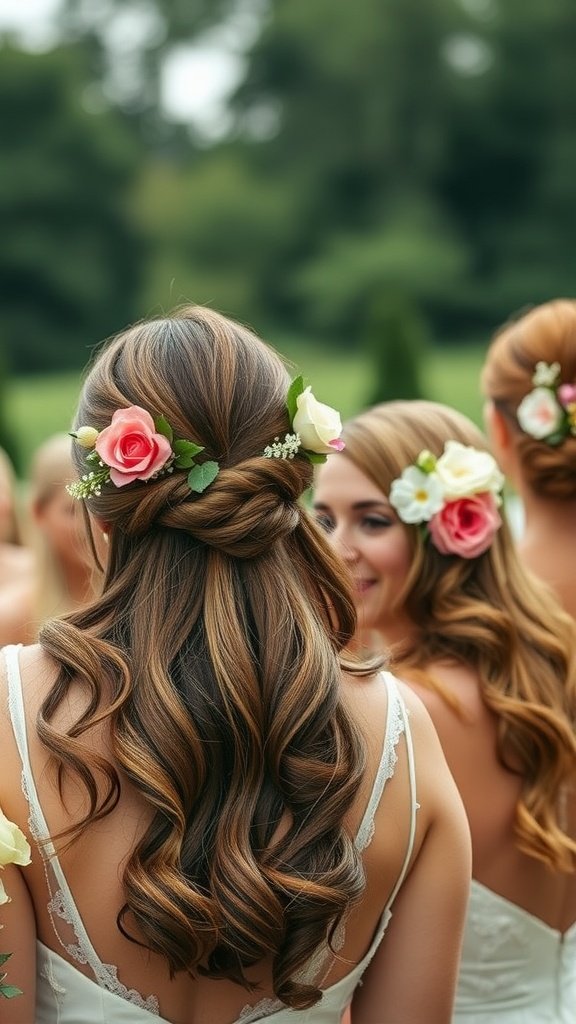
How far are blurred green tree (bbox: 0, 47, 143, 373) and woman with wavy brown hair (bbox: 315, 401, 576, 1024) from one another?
1378 inches

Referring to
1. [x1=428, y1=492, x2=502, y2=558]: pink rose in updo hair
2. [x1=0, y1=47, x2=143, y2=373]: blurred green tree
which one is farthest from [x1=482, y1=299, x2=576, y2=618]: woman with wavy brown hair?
[x1=0, y1=47, x2=143, y2=373]: blurred green tree

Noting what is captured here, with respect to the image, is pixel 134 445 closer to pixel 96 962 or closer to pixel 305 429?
pixel 305 429

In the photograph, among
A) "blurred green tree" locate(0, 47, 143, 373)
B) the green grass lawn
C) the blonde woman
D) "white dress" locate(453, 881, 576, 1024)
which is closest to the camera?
"white dress" locate(453, 881, 576, 1024)

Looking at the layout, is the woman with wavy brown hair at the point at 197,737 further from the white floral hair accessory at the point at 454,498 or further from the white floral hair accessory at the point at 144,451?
the white floral hair accessory at the point at 454,498

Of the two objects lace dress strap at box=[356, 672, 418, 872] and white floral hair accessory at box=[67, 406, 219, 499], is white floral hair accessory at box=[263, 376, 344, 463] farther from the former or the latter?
lace dress strap at box=[356, 672, 418, 872]

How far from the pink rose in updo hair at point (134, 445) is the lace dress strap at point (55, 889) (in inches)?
14.3

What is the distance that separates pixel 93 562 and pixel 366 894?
30.7 inches

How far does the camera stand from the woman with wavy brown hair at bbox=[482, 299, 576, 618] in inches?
157

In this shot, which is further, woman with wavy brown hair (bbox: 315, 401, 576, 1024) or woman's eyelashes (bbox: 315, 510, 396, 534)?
woman's eyelashes (bbox: 315, 510, 396, 534)

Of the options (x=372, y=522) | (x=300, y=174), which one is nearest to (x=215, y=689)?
(x=372, y=522)

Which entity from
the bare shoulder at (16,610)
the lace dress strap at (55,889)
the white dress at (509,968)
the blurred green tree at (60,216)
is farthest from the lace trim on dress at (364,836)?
the blurred green tree at (60,216)

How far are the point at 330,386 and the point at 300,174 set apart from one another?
11.0 meters

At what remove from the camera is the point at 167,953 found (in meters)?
2.06

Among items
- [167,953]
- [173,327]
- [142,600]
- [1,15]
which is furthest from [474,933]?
[1,15]
